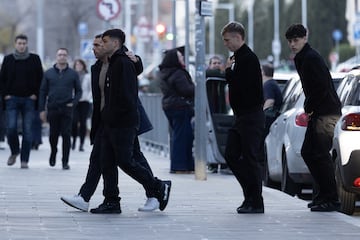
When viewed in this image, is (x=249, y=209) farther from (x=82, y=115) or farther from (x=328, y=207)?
(x=82, y=115)

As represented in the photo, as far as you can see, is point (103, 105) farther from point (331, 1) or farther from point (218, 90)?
point (331, 1)

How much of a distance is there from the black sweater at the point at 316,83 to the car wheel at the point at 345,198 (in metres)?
0.91

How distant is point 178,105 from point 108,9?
29.0ft

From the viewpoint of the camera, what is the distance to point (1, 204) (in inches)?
552

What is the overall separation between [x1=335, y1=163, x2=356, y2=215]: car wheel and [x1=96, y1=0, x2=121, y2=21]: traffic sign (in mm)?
14654

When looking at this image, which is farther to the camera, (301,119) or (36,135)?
(36,135)

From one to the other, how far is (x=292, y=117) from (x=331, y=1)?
76547 mm

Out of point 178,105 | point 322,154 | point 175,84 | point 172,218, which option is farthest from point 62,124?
point 172,218

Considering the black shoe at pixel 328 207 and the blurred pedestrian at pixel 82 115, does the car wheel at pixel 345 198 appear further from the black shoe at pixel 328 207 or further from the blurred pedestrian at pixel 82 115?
the blurred pedestrian at pixel 82 115

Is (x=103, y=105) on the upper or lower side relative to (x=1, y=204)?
upper

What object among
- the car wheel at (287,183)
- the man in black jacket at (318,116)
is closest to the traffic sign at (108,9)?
the car wheel at (287,183)

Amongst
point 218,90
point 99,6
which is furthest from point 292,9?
point 218,90

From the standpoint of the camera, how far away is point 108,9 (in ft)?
94.2

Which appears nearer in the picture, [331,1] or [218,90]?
[218,90]
